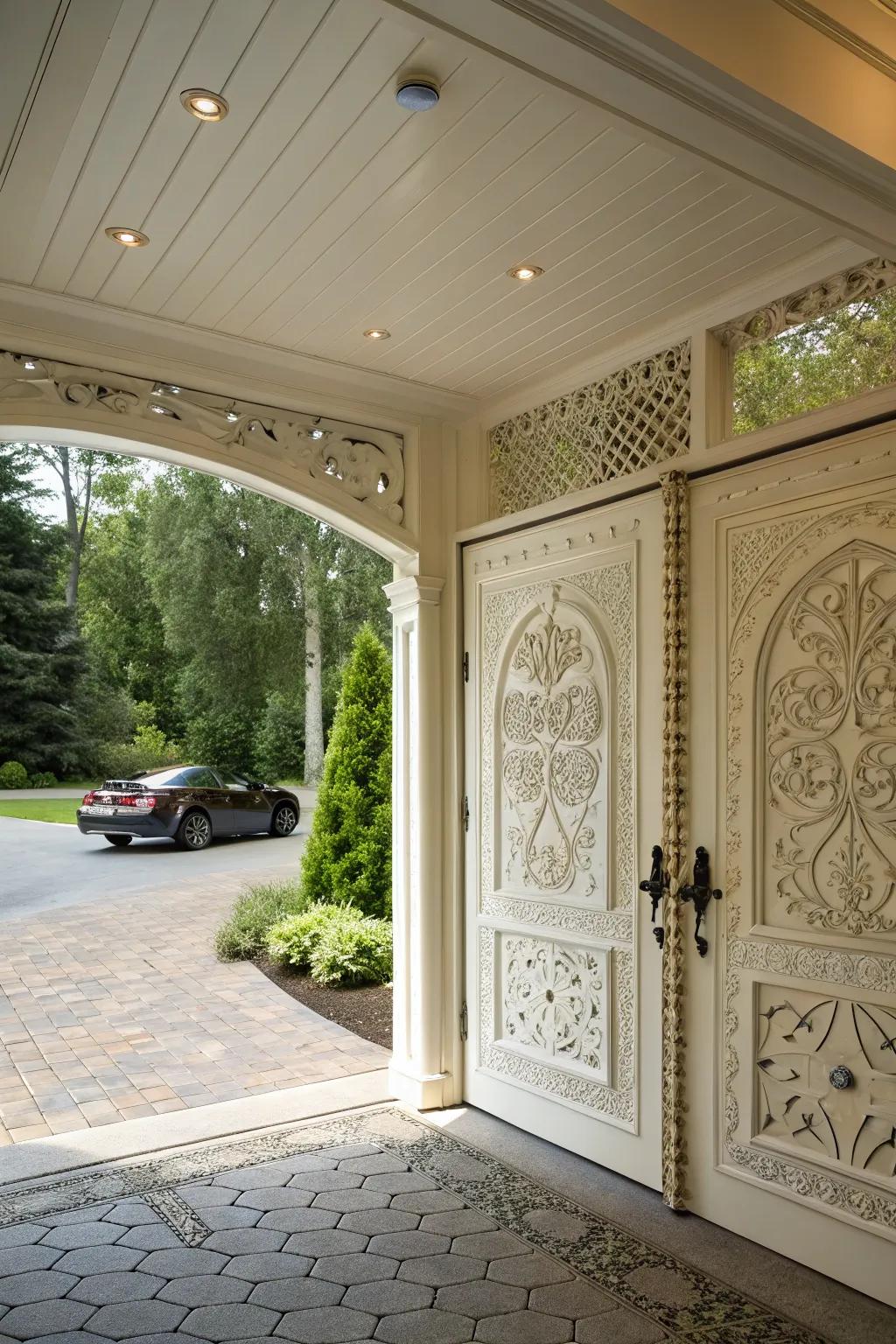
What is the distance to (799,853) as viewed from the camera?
116 inches

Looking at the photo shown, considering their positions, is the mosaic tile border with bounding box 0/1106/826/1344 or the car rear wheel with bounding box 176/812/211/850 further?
the car rear wheel with bounding box 176/812/211/850

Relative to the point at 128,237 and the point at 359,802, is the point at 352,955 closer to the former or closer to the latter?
the point at 359,802

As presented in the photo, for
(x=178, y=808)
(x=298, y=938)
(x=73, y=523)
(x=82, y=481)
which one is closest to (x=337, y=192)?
(x=298, y=938)

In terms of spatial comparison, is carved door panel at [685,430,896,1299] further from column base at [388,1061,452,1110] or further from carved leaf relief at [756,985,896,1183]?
column base at [388,1061,452,1110]

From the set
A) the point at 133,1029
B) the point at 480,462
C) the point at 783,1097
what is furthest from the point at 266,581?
the point at 783,1097

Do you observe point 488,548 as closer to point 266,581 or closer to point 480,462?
point 480,462

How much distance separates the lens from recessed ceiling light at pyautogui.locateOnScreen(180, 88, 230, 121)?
224cm

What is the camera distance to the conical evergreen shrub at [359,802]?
769 centimetres

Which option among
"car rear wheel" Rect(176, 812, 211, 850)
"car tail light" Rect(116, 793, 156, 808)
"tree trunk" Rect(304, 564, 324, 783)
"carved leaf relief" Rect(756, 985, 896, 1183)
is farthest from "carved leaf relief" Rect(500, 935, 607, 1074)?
"tree trunk" Rect(304, 564, 324, 783)

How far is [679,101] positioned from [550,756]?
2451 millimetres

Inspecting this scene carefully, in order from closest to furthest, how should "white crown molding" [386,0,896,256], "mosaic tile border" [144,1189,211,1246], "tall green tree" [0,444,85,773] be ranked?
"white crown molding" [386,0,896,256] < "mosaic tile border" [144,1189,211,1246] < "tall green tree" [0,444,85,773]

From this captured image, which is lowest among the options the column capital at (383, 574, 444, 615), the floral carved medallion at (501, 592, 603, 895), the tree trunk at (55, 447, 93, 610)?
the floral carved medallion at (501, 592, 603, 895)

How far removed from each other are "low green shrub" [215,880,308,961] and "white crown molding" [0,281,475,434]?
4.70m

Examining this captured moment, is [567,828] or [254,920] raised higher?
[567,828]
